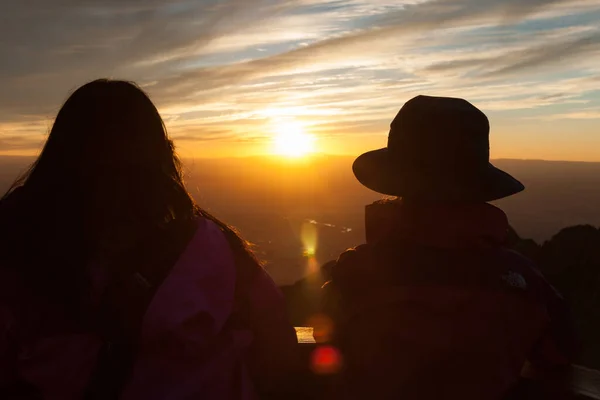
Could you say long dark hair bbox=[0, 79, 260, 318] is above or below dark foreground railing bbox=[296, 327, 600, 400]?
above

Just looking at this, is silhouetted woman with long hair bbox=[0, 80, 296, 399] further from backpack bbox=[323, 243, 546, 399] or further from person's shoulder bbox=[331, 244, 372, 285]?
backpack bbox=[323, 243, 546, 399]

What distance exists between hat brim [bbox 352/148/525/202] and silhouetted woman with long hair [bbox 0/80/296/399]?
60 centimetres

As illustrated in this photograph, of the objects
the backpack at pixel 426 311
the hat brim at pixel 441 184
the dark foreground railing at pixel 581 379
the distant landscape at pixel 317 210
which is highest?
the hat brim at pixel 441 184

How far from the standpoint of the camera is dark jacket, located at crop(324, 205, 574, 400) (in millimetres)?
2113

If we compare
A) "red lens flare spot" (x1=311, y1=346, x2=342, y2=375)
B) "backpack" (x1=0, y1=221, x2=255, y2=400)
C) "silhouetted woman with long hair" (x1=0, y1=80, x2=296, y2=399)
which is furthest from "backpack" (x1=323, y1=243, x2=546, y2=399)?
"backpack" (x1=0, y1=221, x2=255, y2=400)

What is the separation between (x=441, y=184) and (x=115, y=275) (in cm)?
120

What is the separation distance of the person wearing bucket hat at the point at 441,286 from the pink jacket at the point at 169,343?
502 mm

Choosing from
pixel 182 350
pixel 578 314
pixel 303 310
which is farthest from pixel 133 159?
pixel 303 310

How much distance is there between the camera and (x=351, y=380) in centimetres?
229

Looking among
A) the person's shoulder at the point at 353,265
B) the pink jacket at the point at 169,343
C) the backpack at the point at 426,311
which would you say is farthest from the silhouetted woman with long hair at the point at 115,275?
the backpack at the point at 426,311

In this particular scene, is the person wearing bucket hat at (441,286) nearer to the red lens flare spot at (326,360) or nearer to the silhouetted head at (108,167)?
the red lens flare spot at (326,360)

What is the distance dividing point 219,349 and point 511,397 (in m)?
1.16

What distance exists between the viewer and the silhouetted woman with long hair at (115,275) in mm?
1837

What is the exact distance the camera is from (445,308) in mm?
2094
